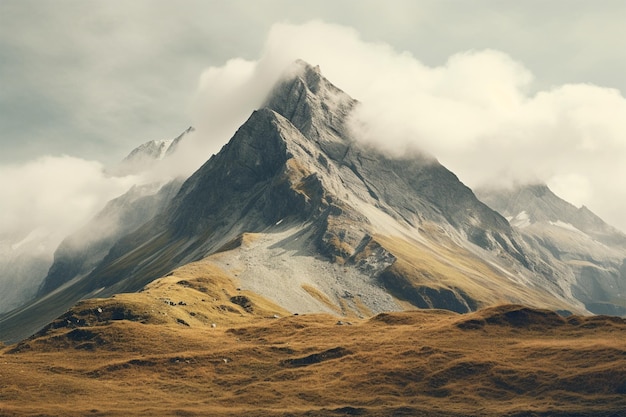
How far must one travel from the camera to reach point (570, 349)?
158 metres

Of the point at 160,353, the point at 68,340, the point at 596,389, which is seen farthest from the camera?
the point at 68,340

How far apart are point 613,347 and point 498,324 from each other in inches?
1483

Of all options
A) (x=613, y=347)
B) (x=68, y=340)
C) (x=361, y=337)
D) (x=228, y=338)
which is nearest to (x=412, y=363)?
(x=361, y=337)

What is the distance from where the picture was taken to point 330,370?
512ft

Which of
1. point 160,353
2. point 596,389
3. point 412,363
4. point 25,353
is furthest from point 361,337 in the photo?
point 25,353

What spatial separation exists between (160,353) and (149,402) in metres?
37.5

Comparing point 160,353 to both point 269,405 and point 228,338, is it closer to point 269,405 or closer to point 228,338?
point 228,338

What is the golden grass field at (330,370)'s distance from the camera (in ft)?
427

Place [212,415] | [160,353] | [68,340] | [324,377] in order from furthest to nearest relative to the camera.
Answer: [68,340] → [160,353] → [324,377] → [212,415]

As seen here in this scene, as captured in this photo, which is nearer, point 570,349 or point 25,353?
point 570,349

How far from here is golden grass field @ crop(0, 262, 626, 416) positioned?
130 m

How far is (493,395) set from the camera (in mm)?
137375

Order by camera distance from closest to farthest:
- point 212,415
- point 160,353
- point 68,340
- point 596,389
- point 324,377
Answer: point 212,415 < point 596,389 < point 324,377 < point 160,353 < point 68,340

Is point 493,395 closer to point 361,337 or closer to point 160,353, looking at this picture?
point 361,337
